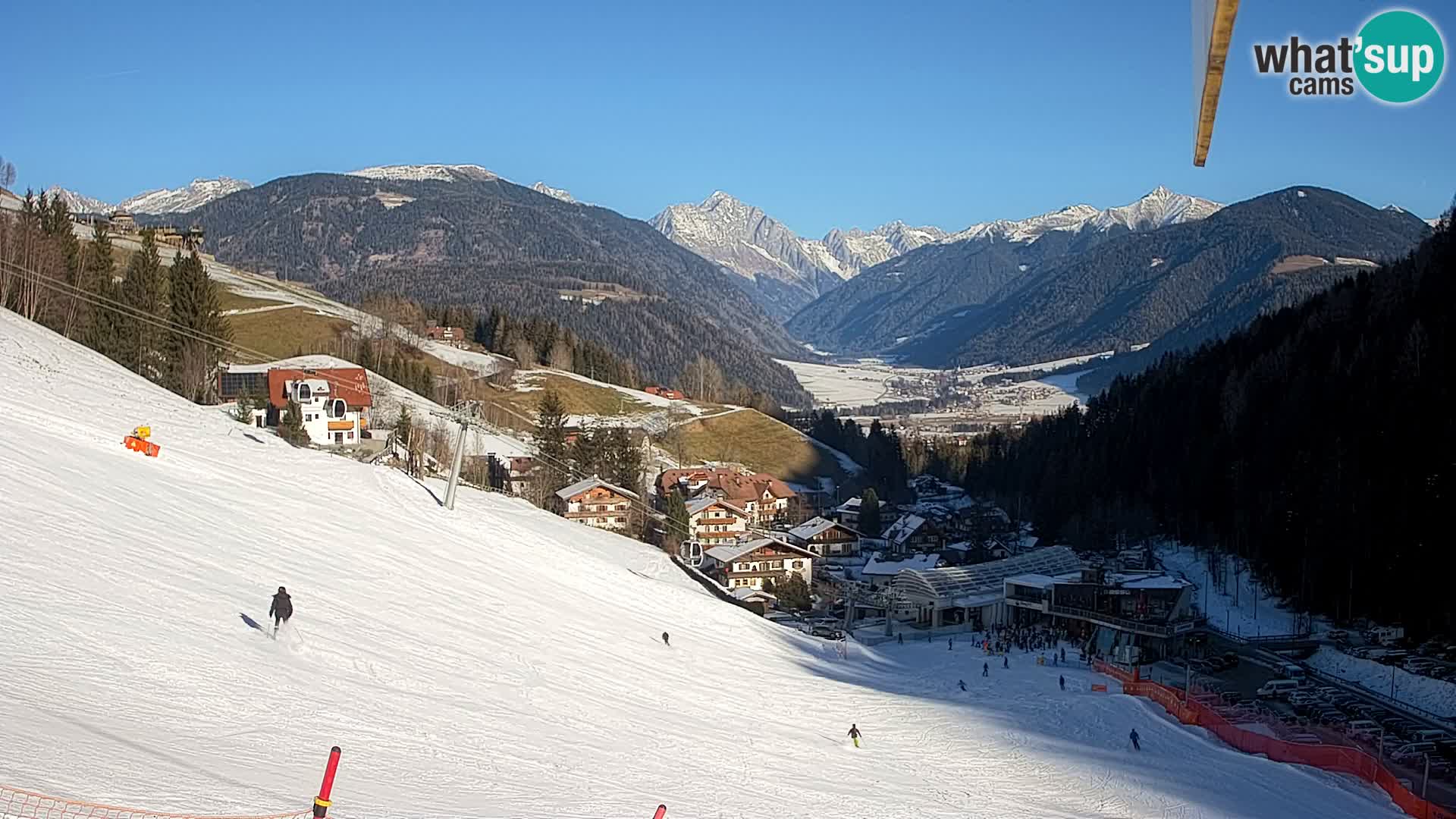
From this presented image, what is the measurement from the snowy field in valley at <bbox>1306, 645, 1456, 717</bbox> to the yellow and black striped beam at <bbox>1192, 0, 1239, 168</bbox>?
40.6 m

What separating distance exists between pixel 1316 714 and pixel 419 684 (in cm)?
3006

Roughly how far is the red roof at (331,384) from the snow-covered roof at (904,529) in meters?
38.3

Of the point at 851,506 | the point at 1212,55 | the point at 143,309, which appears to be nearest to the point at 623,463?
the point at 851,506

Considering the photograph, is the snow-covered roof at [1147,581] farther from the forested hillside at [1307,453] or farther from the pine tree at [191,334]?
the pine tree at [191,334]

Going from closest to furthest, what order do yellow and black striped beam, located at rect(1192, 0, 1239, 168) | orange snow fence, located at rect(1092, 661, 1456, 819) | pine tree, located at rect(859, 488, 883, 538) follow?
yellow and black striped beam, located at rect(1192, 0, 1239, 168), orange snow fence, located at rect(1092, 661, 1456, 819), pine tree, located at rect(859, 488, 883, 538)

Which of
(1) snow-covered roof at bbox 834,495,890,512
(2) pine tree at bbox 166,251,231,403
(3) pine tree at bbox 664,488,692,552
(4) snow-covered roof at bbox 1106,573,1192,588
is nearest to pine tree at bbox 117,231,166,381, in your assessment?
(2) pine tree at bbox 166,251,231,403

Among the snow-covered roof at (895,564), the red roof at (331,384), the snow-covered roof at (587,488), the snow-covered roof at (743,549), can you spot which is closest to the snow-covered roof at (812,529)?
the snow-covered roof at (895,564)

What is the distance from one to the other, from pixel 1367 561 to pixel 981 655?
68.1 feet

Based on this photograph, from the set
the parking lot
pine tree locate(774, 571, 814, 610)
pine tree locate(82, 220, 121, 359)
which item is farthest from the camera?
pine tree locate(774, 571, 814, 610)

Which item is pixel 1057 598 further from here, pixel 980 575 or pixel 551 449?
pixel 551 449

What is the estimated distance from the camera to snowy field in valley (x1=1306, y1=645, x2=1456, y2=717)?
1487 inches

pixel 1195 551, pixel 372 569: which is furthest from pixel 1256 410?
pixel 372 569

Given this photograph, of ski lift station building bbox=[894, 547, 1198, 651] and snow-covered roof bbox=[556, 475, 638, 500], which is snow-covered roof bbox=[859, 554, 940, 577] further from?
snow-covered roof bbox=[556, 475, 638, 500]

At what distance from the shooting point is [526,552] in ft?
114
